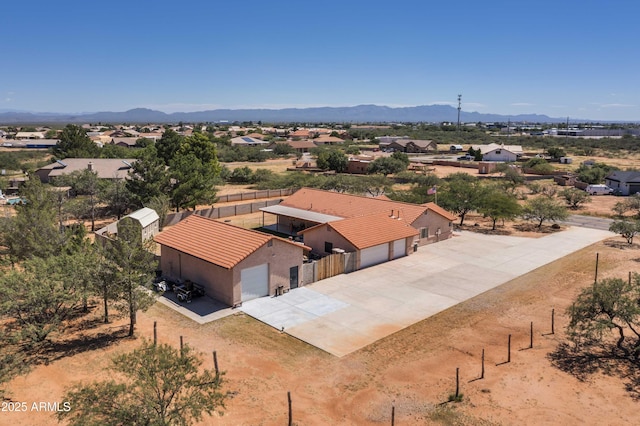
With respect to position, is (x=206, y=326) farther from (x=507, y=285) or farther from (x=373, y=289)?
(x=507, y=285)

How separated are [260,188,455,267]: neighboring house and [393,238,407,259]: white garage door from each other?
0.08 m

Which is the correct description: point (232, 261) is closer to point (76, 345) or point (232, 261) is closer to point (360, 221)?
point (76, 345)

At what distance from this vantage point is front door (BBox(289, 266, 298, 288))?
90.1 feet

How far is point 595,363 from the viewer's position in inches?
759

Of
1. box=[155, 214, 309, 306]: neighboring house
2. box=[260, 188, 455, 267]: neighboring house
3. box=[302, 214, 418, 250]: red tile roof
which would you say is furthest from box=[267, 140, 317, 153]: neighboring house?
box=[155, 214, 309, 306]: neighboring house

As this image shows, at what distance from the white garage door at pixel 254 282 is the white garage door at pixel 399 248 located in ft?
38.4

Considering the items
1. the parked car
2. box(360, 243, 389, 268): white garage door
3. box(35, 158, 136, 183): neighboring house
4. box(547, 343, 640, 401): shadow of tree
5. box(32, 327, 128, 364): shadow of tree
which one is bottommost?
box(547, 343, 640, 401): shadow of tree

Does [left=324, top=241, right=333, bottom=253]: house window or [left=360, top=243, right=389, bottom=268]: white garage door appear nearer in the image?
[left=360, top=243, right=389, bottom=268]: white garage door

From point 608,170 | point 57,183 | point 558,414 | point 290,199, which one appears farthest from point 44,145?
point 558,414

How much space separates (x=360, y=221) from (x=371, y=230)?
3.81 ft

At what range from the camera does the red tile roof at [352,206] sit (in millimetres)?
38688

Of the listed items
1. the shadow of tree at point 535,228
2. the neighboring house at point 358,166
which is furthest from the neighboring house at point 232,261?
the neighboring house at point 358,166

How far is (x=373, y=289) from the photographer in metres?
27.9

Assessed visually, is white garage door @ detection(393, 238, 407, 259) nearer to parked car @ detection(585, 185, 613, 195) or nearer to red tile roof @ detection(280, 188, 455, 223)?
red tile roof @ detection(280, 188, 455, 223)
